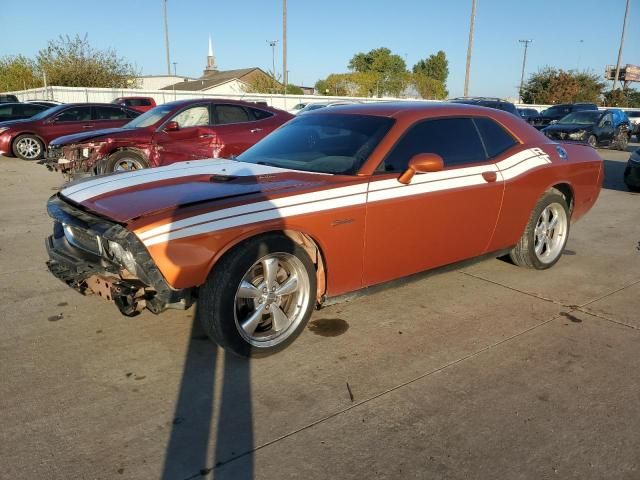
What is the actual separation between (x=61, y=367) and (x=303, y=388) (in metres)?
1.50

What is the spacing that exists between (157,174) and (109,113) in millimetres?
12342

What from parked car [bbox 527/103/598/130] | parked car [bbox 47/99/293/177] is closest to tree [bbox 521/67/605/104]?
parked car [bbox 527/103/598/130]

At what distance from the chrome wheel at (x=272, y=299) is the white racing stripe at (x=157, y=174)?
0.75m

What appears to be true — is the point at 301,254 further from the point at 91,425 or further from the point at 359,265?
the point at 91,425

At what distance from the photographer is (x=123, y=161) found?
896 centimetres

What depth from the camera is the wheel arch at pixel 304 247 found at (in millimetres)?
3021

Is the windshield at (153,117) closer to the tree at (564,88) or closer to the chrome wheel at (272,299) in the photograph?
the chrome wheel at (272,299)

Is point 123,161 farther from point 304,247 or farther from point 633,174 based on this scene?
point 633,174

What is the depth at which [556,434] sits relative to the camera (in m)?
2.63

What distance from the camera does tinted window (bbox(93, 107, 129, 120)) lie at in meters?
14.5

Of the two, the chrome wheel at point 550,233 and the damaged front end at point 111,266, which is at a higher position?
the damaged front end at point 111,266

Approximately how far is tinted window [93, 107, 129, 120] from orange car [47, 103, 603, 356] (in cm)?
1166

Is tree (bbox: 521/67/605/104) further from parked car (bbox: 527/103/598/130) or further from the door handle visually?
the door handle

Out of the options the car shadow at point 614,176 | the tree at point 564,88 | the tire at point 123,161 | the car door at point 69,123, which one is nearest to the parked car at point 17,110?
the car door at point 69,123
